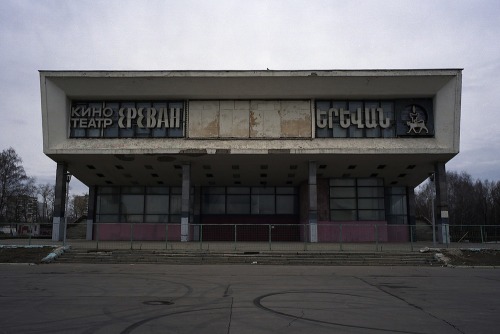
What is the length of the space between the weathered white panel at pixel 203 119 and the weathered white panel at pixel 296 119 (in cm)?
459

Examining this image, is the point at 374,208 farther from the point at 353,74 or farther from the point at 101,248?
the point at 101,248

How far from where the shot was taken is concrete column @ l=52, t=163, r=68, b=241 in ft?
100

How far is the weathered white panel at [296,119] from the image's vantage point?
3069 centimetres

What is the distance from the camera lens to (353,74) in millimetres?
29094

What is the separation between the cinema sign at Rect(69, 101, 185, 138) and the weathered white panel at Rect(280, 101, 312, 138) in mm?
7060

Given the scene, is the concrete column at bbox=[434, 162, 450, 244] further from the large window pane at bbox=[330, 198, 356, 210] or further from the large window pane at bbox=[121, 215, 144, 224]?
the large window pane at bbox=[121, 215, 144, 224]

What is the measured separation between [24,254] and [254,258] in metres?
12.2

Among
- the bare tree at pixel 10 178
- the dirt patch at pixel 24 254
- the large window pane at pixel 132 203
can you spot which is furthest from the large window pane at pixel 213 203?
the bare tree at pixel 10 178

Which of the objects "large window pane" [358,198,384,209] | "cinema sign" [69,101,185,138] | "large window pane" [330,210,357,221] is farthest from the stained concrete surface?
"large window pane" [358,198,384,209]

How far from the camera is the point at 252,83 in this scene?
29672 mm

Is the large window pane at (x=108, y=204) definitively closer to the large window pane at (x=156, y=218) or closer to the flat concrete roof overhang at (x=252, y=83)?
the large window pane at (x=156, y=218)

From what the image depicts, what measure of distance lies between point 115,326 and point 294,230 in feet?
70.5

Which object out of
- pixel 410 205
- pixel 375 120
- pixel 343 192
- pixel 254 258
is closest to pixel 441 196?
pixel 375 120

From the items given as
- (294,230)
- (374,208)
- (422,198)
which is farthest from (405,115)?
(422,198)
